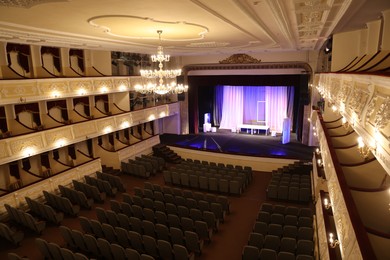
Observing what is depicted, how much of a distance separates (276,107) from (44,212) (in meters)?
17.5

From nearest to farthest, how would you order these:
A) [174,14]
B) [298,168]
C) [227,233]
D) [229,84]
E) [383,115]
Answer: [383,115]
[174,14]
[227,233]
[298,168]
[229,84]

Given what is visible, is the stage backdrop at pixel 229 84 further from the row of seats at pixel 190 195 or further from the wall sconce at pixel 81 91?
the row of seats at pixel 190 195

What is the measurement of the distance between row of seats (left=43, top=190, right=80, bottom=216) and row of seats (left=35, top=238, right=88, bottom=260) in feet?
7.94

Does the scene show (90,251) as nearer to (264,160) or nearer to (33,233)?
(33,233)

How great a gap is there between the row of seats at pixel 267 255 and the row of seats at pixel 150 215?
2066mm

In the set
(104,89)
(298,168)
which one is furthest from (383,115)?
(104,89)

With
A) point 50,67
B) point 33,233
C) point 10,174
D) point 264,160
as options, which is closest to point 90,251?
point 33,233

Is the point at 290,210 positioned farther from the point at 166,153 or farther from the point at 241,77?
the point at 241,77

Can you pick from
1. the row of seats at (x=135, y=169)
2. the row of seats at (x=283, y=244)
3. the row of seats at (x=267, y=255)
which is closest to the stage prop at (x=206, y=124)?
the row of seats at (x=135, y=169)

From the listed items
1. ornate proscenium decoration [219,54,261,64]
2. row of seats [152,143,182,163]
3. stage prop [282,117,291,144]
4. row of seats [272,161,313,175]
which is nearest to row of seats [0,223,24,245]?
row of seats [152,143,182,163]

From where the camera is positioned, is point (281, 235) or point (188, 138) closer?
point (281, 235)

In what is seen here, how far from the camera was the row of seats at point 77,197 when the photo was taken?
10.2 m

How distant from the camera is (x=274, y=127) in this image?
2158cm

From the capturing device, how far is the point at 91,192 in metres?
10.9
